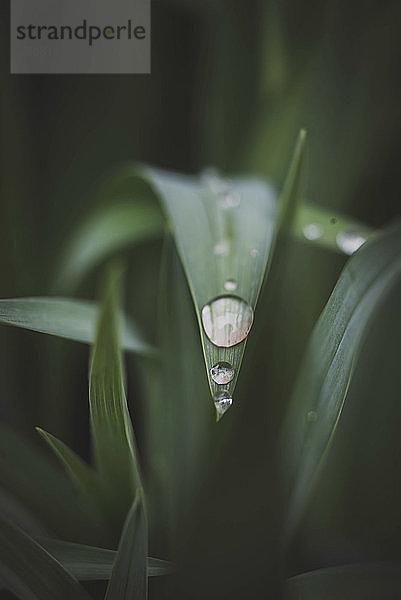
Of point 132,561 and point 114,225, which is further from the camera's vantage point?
point 114,225

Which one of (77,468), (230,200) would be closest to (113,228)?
(230,200)

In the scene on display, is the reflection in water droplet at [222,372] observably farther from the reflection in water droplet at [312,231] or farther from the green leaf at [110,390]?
the reflection in water droplet at [312,231]

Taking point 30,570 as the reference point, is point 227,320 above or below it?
above

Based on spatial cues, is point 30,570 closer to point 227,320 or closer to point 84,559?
point 84,559

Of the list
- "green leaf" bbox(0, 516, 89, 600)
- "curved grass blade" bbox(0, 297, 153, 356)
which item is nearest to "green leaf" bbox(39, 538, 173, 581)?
"green leaf" bbox(0, 516, 89, 600)

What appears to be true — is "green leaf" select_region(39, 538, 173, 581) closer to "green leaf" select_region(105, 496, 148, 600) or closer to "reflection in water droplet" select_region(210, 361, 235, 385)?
"green leaf" select_region(105, 496, 148, 600)

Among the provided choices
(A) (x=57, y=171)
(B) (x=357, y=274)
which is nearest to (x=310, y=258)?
(B) (x=357, y=274)

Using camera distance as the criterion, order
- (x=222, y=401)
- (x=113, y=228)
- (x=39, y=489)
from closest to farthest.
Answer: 1. (x=222, y=401)
2. (x=39, y=489)
3. (x=113, y=228)
